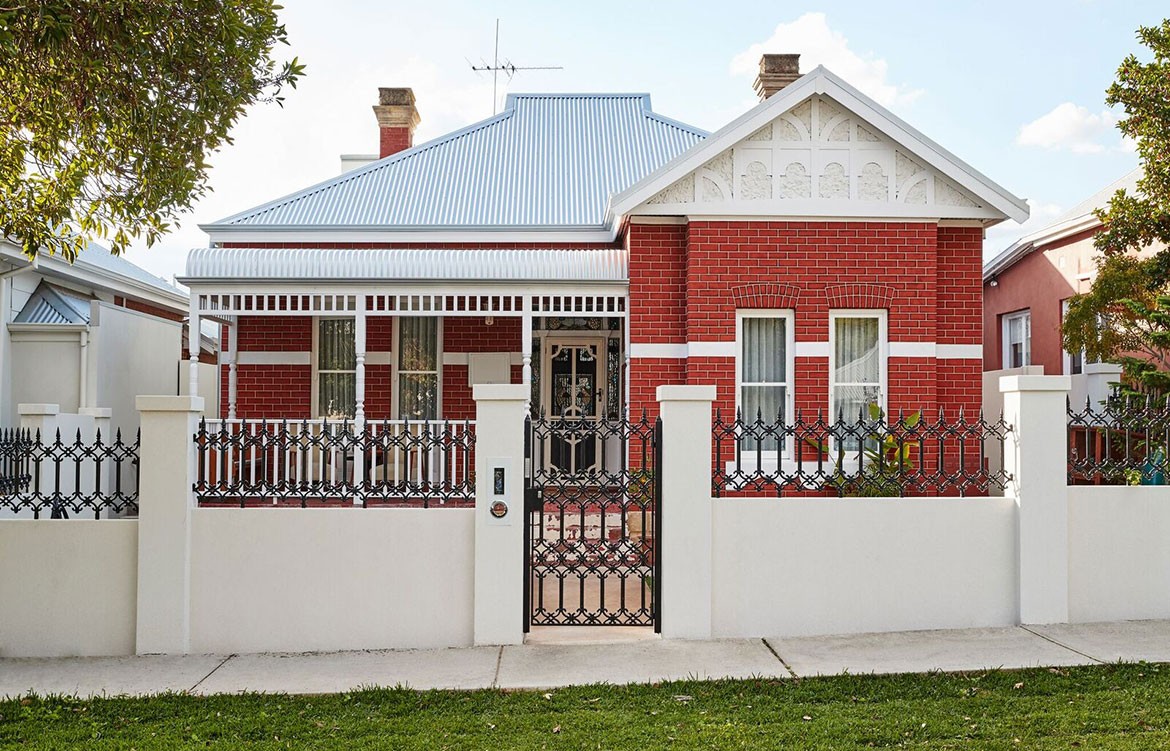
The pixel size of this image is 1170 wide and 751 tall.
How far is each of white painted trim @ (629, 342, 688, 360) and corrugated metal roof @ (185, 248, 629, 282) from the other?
910 millimetres

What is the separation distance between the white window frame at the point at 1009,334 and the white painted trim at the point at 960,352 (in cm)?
619

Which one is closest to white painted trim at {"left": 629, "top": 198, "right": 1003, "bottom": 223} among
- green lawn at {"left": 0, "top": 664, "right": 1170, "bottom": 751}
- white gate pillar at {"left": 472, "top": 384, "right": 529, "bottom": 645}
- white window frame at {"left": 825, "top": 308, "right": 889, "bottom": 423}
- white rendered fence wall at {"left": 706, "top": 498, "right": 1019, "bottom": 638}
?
white window frame at {"left": 825, "top": 308, "right": 889, "bottom": 423}

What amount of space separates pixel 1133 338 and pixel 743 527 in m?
8.43

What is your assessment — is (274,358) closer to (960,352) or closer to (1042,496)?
(960,352)

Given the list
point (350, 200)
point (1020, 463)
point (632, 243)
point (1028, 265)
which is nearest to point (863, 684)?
point (1020, 463)

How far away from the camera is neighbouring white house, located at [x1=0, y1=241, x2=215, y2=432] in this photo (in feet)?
47.4

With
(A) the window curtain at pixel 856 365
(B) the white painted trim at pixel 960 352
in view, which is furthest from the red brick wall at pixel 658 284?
(B) the white painted trim at pixel 960 352

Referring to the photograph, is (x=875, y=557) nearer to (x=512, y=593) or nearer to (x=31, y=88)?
(x=512, y=593)

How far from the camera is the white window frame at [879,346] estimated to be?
495 inches

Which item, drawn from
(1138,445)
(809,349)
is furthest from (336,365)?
(1138,445)

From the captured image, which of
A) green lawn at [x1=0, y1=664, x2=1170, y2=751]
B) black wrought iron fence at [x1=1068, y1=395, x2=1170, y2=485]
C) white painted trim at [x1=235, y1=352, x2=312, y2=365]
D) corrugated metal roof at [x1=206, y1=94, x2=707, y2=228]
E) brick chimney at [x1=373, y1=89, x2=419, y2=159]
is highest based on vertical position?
brick chimney at [x1=373, y1=89, x2=419, y2=159]

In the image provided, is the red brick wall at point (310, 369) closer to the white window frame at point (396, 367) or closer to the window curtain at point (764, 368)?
the white window frame at point (396, 367)

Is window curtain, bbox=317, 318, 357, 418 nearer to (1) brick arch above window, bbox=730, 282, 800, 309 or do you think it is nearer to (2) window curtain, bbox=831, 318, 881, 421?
(1) brick arch above window, bbox=730, 282, 800, 309

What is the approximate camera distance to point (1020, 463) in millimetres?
7902
